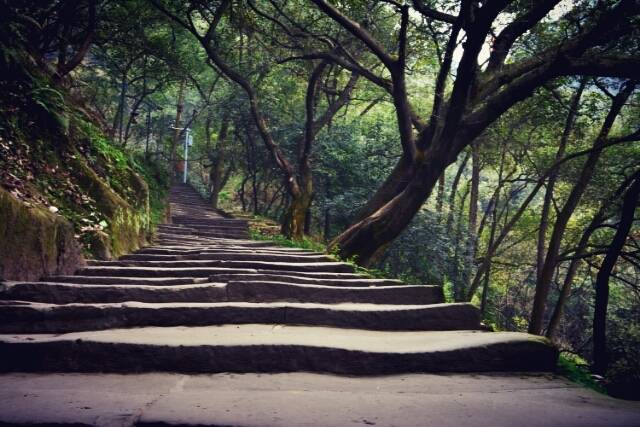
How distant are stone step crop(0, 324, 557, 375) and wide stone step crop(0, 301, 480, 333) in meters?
0.33

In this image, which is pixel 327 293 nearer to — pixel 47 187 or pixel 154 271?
pixel 154 271

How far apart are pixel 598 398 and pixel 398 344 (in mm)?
1103

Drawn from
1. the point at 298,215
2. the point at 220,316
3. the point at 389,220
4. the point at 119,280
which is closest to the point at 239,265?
the point at 119,280

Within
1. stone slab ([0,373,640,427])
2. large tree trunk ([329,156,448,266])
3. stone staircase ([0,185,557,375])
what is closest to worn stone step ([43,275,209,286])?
stone staircase ([0,185,557,375])

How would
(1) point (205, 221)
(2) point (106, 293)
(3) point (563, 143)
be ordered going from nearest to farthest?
(2) point (106, 293) < (3) point (563, 143) < (1) point (205, 221)

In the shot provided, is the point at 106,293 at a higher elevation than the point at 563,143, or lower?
lower

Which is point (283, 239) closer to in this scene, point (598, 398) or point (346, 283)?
point (346, 283)

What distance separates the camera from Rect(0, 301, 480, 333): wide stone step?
10.3ft

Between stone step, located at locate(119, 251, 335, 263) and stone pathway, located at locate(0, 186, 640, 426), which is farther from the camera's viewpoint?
stone step, located at locate(119, 251, 335, 263)

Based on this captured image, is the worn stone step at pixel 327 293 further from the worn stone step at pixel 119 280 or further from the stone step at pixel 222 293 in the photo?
the worn stone step at pixel 119 280

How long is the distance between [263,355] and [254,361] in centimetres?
6

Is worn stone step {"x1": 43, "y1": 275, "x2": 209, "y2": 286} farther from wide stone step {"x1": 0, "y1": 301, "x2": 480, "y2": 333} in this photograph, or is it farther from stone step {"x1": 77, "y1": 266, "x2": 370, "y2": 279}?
wide stone step {"x1": 0, "y1": 301, "x2": 480, "y2": 333}

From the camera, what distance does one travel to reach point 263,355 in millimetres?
2668

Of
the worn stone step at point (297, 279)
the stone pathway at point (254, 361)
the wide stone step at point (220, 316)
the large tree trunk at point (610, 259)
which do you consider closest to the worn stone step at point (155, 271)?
the worn stone step at point (297, 279)
